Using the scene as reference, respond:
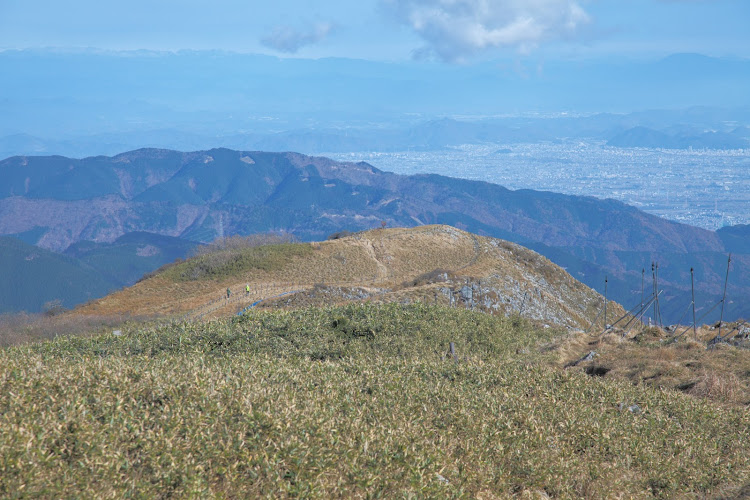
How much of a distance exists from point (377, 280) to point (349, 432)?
5249 cm

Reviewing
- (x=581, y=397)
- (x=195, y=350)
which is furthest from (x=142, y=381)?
(x=581, y=397)

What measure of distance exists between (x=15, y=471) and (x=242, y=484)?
336 centimetres

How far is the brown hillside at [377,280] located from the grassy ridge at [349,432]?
31223 millimetres

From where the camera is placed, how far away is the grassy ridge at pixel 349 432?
9773 mm

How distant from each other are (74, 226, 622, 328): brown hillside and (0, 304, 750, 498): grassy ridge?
31.2 meters

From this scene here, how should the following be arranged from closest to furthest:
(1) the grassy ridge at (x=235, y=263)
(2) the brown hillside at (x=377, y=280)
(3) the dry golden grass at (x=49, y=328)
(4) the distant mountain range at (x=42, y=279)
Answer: (3) the dry golden grass at (x=49, y=328) < (2) the brown hillside at (x=377, y=280) < (1) the grassy ridge at (x=235, y=263) < (4) the distant mountain range at (x=42, y=279)

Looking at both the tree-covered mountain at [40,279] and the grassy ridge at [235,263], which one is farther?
the tree-covered mountain at [40,279]

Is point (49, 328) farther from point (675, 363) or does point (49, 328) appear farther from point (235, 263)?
point (675, 363)

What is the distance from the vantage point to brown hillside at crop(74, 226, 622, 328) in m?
52.6

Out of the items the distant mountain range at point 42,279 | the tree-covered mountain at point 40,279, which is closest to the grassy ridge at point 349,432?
the distant mountain range at point 42,279

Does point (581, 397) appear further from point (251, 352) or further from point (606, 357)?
point (251, 352)

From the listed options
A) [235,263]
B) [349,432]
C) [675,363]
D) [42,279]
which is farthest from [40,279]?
[349,432]

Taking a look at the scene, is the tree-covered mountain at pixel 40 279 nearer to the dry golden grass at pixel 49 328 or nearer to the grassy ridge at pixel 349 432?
the dry golden grass at pixel 49 328

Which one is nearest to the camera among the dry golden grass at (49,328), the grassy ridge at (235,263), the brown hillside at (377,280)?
the dry golden grass at (49,328)
